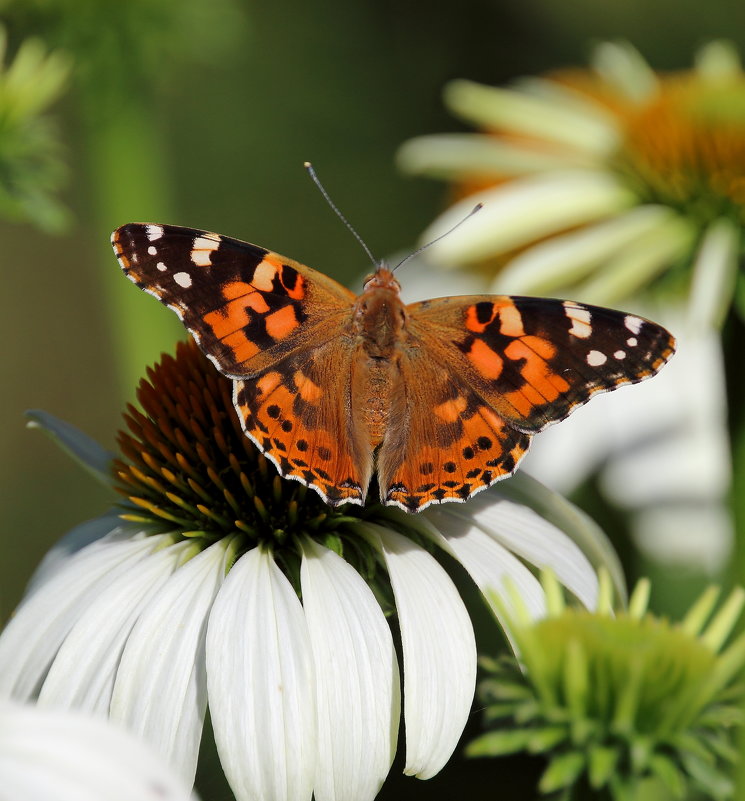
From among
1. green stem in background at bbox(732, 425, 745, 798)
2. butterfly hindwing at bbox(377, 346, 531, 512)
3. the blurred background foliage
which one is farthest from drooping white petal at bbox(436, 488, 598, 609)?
the blurred background foliage

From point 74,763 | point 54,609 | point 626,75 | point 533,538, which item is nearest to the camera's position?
point 74,763

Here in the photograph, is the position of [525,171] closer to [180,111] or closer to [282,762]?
[282,762]

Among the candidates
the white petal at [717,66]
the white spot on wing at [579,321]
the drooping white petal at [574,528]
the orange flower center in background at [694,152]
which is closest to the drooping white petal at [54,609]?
the drooping white petal at [574,528]

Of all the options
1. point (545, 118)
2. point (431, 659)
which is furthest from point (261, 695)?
point (545, 118)

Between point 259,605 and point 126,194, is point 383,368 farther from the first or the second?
point 126,194

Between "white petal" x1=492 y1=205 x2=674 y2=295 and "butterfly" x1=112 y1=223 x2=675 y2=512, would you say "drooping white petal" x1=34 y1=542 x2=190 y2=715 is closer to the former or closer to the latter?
"butterfly" x1=112 y1=223 x2=675 y2=512

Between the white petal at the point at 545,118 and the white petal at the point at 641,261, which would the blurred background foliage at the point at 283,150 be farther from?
the white petal at the point at 641,261

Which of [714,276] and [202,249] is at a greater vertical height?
[202,249]
